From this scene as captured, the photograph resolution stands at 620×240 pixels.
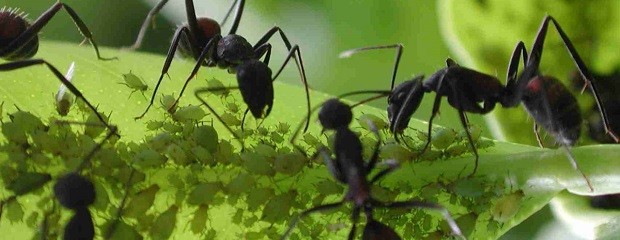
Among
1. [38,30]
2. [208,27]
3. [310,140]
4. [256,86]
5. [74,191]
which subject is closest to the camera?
[74,191]

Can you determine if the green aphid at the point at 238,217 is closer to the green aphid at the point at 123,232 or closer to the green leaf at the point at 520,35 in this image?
the green aphid at the point at 123,232

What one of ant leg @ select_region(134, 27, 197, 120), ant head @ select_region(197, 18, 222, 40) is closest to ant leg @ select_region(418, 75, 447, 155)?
ant leg @ select_region(134, 27, 197, 120)

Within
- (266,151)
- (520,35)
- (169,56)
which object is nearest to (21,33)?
(169,56)

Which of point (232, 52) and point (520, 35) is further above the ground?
point (520, 35)

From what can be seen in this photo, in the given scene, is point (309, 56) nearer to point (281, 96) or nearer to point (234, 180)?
point (281, 96)

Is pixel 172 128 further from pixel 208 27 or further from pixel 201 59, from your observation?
pixel 208 27

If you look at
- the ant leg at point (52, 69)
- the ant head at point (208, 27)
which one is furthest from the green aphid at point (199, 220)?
the ant head at point (208, 27)
